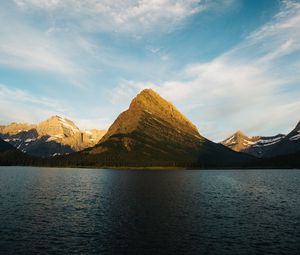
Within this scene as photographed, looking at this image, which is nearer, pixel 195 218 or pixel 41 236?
pixel 41 236

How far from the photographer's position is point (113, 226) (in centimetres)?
7206

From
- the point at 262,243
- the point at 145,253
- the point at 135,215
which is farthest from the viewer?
the point at 135,215

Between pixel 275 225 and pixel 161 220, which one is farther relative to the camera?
pixel 161 220

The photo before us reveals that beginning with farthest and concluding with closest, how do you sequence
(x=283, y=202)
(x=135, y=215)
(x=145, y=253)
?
(x=283, y=202) → (x=135, y=215) → (x=145, y=253)

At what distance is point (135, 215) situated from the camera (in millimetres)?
85812

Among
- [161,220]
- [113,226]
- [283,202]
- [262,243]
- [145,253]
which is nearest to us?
[145,253]

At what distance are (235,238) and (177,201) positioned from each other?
167 ft

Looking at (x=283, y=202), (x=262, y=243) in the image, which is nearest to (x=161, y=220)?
(x=262, y=243)

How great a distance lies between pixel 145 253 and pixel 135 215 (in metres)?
33.0

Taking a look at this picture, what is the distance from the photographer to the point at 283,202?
368 feet

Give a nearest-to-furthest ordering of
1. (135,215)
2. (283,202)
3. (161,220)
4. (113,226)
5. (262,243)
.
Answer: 1. (262,243)
2. (113,226)
3. (161,220)
4. (135,215)
5. (283,202)

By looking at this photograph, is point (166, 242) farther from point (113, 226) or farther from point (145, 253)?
point (113, 226)

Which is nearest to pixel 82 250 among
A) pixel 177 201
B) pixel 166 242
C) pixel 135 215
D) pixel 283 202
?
pixel 166 242

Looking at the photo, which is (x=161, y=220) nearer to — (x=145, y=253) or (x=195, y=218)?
(x=195, y=218)
